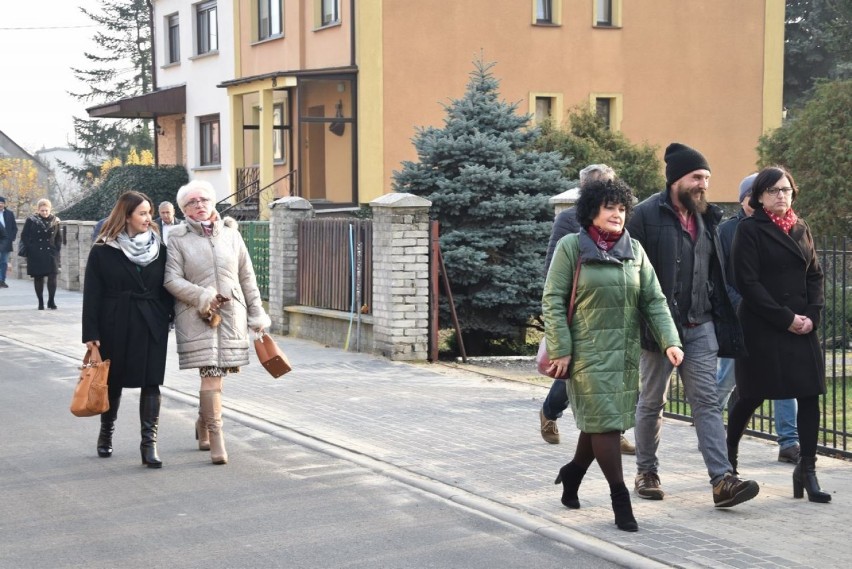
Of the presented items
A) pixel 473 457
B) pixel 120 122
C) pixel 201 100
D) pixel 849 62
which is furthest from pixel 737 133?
pixel 120 122

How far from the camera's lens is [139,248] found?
8383mm

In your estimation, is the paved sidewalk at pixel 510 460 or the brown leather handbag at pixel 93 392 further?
the brown leather handbag at pixel 93 392

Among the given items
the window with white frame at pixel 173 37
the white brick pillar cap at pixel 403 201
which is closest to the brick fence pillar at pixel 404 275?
the white brick pillar cap at pixel 403 201

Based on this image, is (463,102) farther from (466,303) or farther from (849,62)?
(849,62)

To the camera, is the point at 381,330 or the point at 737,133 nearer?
the point at 381,330

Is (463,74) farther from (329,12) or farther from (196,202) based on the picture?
(196,202)

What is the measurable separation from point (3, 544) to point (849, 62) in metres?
35.7

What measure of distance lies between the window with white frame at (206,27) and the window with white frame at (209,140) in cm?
200

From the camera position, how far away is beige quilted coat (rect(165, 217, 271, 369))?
8352 mm

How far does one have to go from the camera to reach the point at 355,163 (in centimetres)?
2761

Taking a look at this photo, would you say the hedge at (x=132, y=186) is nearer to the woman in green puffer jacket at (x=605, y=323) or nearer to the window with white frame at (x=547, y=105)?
the window with white frame at (x=547, y=105)

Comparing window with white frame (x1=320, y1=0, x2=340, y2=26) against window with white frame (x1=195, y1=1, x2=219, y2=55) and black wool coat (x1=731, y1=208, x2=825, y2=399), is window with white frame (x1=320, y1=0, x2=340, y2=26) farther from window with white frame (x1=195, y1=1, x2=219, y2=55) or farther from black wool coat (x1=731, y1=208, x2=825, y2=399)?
black wool coat (x1=731, y1=208, x2=825, y2=399)

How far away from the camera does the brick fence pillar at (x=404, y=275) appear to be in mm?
14180

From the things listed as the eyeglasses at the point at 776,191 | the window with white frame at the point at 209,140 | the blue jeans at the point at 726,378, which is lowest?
the blue jeans at the point at 726,378
